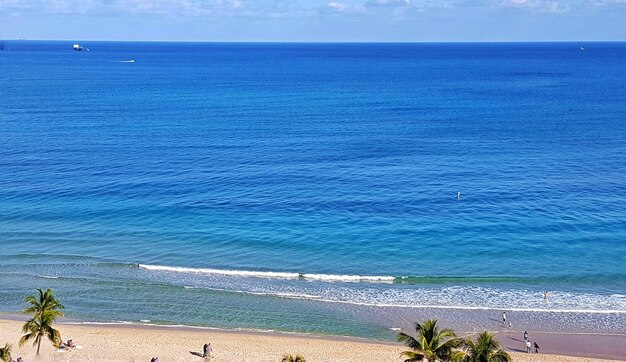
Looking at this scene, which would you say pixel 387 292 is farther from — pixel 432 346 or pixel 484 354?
pixel 484 354

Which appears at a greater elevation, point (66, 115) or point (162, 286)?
point (66, 115)

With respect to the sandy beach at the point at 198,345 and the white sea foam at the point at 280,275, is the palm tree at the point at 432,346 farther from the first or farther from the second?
the white sea foam at the point at 280,275

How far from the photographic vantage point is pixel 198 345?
4191cm

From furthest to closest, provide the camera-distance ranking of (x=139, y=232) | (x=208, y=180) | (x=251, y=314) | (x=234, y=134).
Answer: (x=234, y=134) → (x=208, y=180) → (x=139, y=232) → (x=251, y=314)

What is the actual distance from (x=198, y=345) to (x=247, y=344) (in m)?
2.97

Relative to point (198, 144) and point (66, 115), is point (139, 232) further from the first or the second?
point (66, 115)

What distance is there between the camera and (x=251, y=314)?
47.0 metres

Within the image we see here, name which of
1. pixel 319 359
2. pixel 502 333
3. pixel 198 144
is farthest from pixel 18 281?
pixel 198 144

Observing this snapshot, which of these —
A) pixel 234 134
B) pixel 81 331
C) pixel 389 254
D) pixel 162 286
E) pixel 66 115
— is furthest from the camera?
pixel 66 115

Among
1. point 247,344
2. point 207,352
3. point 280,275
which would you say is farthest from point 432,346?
point 280,275

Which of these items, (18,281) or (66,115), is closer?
(18,281)

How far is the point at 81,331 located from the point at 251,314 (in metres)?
11.0

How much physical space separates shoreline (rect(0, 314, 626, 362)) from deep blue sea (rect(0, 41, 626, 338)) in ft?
5.66

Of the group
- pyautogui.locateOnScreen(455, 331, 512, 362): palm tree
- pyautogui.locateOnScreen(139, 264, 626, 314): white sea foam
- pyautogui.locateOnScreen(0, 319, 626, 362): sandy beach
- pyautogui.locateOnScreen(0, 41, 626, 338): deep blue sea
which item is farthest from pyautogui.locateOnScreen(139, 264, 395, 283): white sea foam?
pyautogui.locateOnScreen(455, 331, 512, 362): palm tree
